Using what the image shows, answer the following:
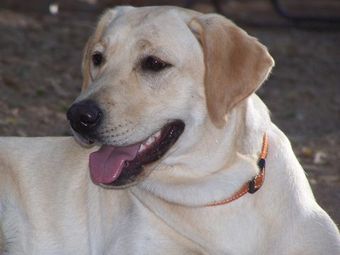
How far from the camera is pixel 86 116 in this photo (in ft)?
15.0

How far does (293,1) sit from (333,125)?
26.0ft

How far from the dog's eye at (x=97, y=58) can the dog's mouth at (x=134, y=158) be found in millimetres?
504

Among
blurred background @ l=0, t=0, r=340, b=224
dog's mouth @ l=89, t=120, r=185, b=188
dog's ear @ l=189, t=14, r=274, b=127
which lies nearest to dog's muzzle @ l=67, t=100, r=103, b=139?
dog's mouth @ l=89, t=120, r=185, b=188

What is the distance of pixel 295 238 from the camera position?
4.86 metres

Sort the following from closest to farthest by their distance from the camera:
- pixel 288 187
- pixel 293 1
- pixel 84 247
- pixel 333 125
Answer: pixel 288 187 < pixel 84 247 < pixel 333 125 < pixel 293 1

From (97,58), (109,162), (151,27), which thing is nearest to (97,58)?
(97,58)

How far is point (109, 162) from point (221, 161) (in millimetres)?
579

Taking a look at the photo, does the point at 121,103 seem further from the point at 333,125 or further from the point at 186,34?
the point at 333,125

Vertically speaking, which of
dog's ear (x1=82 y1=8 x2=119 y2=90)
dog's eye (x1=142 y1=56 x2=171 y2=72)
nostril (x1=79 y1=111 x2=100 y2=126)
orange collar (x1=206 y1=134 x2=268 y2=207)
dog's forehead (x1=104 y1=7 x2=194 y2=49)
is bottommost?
orange collar (x1=206 y1=134 x2=268 y2=207)

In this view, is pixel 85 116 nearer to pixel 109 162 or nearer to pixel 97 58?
pixel 109 162

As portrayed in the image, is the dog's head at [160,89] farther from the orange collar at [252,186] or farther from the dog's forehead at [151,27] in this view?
the orange collar at [252,186]

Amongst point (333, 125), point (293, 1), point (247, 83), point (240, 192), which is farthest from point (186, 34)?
point (293, 1)

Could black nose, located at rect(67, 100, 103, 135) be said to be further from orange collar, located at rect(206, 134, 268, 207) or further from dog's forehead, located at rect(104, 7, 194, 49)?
orange collar, located at rect(206, 134, 268, 207)

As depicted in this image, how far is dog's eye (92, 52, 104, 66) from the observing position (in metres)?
5.03
